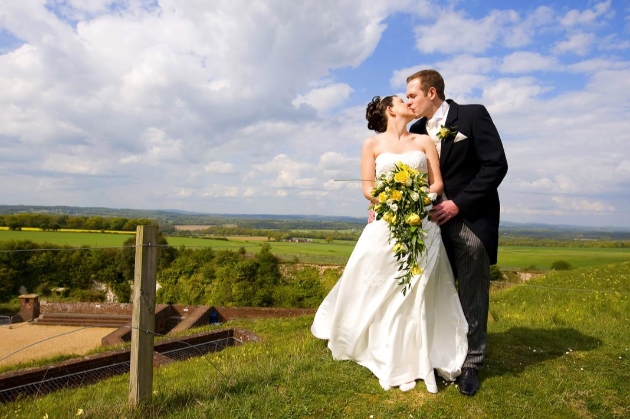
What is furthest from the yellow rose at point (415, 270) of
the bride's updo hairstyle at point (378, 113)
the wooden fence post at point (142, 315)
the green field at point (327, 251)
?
the green field at point (327, 251)

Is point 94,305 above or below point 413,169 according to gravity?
below

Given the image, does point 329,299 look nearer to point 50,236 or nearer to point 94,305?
point 94,305

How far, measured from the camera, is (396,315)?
4.00 meters

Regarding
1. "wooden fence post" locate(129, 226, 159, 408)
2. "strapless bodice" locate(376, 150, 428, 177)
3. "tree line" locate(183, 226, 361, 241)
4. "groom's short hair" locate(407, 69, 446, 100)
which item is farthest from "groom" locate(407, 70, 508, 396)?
"tree line" locate(183, 226, 361, 241)

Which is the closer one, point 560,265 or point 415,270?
point 415,270

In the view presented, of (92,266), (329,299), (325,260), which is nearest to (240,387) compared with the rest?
(329,299)

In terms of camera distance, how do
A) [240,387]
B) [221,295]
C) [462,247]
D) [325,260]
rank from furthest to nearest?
[325,260], [221,295], [462,247], [240,387]

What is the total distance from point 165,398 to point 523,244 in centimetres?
7022

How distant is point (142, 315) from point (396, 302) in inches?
95.4

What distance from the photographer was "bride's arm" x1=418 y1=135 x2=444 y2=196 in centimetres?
401

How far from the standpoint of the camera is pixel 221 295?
41906 millimetres

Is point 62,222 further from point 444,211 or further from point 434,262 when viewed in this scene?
point 444,211

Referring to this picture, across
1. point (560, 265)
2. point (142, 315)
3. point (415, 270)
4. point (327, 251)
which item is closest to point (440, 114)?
point (415, 270)

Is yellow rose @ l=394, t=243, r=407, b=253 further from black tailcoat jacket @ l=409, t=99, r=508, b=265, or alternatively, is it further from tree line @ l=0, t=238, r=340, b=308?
tree line @ l=0, t=238, r=340, b=308
